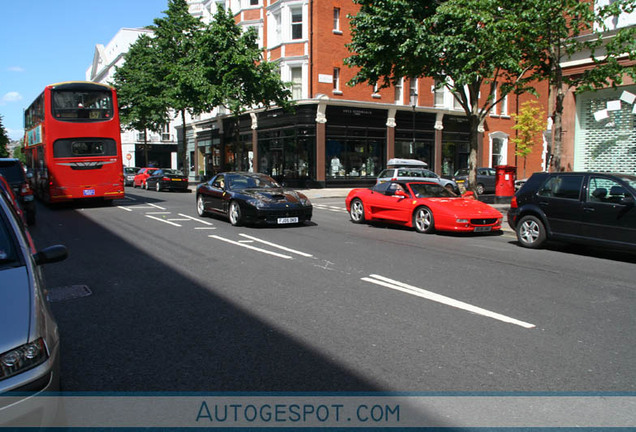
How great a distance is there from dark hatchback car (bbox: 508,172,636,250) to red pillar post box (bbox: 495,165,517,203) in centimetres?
1044

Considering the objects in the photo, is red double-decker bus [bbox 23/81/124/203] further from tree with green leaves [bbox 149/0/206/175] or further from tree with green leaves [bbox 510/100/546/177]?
tree with green leaves [bbox 510/100/546/177]

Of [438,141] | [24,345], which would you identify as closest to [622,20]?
[24,345]

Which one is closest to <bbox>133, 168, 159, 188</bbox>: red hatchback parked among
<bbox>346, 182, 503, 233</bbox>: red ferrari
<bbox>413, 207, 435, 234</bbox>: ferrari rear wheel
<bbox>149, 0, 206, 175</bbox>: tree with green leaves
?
<bbox>149, 0, 206, 175</bbox>: tree with green leaves

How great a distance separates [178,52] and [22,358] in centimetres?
3305

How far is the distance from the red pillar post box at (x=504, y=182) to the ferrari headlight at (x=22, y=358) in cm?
2032

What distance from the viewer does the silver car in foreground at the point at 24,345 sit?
2482mm

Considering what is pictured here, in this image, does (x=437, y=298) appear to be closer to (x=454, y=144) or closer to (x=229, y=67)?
(x=229, y=67)

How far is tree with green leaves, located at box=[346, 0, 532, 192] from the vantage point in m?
13.4

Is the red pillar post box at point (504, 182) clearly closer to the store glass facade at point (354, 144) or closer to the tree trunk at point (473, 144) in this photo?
the tree trunk at point (473, 144)

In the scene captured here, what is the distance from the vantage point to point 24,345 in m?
2.63

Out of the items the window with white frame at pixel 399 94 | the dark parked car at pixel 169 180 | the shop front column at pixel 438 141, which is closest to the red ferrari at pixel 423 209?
the dark parked car at pixel 169 180

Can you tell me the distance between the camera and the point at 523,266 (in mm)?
8320

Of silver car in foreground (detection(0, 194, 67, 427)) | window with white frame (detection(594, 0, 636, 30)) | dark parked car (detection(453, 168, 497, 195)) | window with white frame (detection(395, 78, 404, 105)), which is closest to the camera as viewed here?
silver car in foreground (detection(0, 194, 67, 427))

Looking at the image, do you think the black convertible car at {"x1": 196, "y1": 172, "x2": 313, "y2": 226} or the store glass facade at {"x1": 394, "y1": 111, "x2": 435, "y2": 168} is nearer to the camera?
the black convertible car at {"x1": 196, "y1": 172, "x2": 313, "y2": 226}
